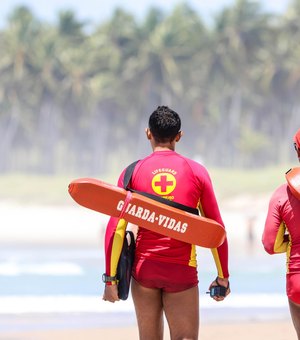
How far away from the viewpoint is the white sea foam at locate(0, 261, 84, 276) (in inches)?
858

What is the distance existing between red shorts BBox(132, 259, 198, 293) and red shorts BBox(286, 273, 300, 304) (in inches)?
18.0

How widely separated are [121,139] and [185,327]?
9235 centimetres

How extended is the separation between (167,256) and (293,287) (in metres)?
0.60

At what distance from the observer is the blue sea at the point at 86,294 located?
11289 millimetres

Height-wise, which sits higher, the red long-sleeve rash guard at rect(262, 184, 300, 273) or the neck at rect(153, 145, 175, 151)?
the neck at rect(153, 145, 175, 151)

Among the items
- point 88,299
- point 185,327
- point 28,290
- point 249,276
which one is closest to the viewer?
point 185,327

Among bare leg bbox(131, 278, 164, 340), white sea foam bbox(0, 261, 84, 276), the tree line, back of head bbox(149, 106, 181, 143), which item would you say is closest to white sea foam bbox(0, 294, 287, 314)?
white sea foam bbox(0, 261, 84, 276)

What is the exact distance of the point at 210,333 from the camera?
9.69 metres

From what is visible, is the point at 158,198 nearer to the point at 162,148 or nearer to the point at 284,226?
the point at 162,148

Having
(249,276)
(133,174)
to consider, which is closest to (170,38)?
(249,276)

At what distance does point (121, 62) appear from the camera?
305 feet

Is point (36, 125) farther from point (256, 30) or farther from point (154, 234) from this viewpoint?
point (154, 234)

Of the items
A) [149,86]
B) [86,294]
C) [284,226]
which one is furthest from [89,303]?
[149,86]

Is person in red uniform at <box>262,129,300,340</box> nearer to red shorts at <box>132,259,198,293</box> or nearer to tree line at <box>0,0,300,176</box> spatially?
red shorts at <box>132,259,198,293</box>
